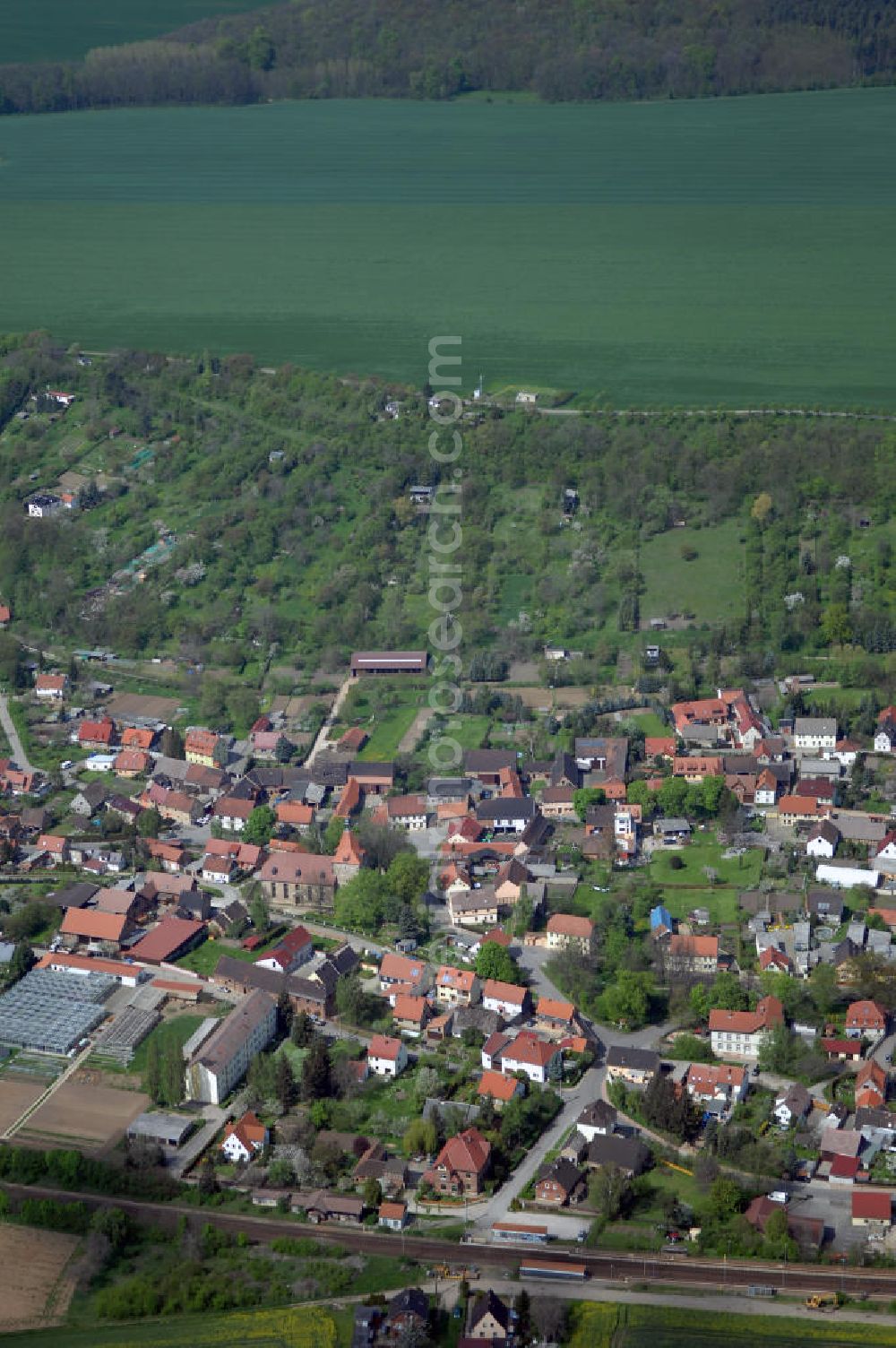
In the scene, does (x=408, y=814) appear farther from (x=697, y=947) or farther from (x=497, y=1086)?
(x=497, y=1086)

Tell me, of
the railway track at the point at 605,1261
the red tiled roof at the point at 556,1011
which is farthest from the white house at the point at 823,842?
the railway track at the point at 605,1261

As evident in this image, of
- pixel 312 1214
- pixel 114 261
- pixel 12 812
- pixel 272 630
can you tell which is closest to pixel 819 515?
pixel 272 630

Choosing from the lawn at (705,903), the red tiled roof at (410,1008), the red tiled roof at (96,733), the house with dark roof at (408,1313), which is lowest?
the red tiled roof at (96,733)

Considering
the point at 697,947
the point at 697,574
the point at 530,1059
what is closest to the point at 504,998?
the point at 530,1059

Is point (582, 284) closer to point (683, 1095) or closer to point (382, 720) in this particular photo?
point (382, 720)

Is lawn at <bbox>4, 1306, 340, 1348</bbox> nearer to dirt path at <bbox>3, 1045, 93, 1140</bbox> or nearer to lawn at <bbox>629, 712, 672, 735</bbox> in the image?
dirt path at <bbox>3, 1045, 93, 1140</bbox>

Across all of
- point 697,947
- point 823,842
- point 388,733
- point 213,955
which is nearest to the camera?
point 697,947

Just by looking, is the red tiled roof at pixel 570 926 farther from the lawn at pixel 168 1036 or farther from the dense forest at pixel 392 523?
the dense forest at pixel 392 523
